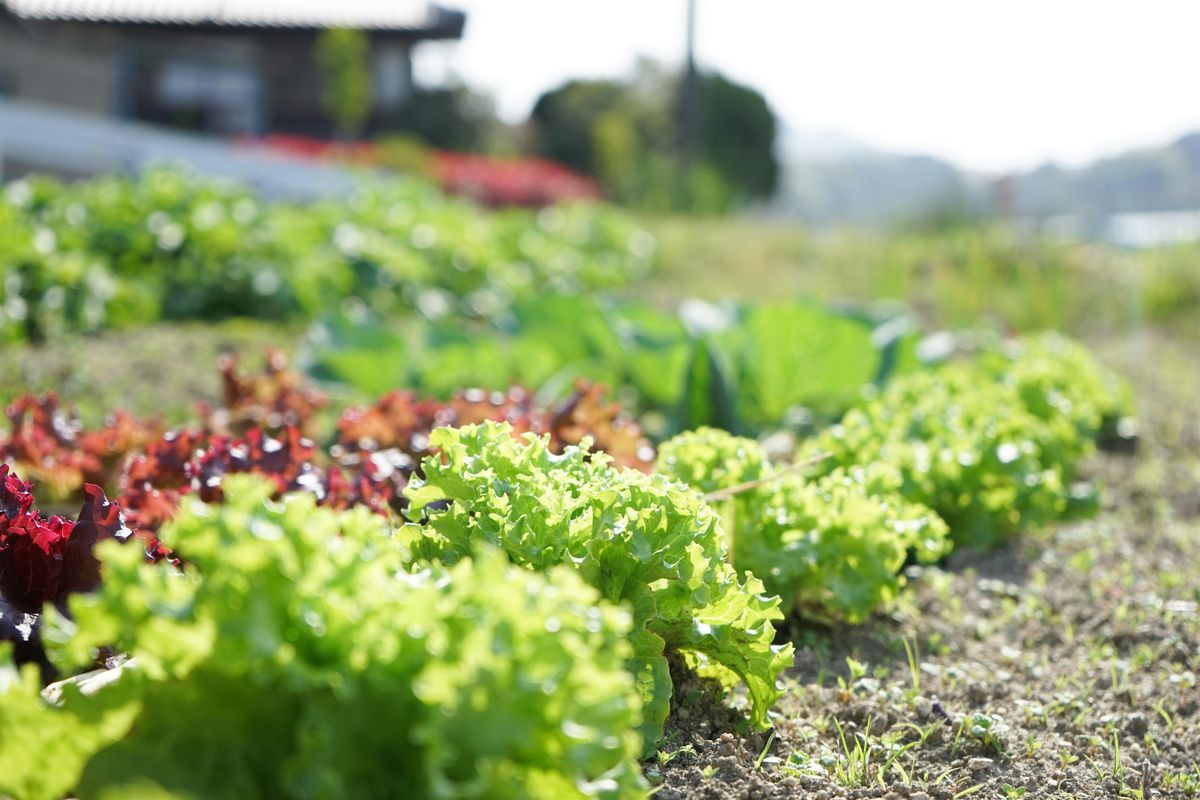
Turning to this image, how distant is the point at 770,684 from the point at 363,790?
93 cm

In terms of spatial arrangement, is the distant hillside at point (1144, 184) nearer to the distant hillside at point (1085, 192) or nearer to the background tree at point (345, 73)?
the distant hillside at point (1085, 192)

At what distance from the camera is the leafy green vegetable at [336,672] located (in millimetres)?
1204

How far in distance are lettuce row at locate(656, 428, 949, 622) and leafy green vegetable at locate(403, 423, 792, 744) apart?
0.53 metres

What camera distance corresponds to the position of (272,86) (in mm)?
22016

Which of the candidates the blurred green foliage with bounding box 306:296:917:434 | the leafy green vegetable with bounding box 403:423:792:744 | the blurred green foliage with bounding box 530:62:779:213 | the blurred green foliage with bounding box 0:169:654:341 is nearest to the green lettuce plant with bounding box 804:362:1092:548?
the blurred green foliage with bounding box 306:296:917:434

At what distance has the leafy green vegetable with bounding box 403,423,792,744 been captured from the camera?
184 cm

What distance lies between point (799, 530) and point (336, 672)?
1454 mm

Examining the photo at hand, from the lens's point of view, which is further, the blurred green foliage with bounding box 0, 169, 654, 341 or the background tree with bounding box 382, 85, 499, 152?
the background tree with bounding box 382, 85, 499, 152

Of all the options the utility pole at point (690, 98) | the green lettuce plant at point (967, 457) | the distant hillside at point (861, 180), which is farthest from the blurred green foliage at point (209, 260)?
the distant hillside at point (861, 180)

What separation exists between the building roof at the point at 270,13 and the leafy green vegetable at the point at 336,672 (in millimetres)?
20252

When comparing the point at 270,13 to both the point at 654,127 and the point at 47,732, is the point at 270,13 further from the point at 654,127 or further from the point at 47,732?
the point at 47,732

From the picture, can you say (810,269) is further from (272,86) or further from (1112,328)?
(272,86)

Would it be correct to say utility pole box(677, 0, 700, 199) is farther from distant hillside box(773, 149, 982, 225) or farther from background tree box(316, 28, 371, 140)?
distant hillside box(773, 149, 982, 225)

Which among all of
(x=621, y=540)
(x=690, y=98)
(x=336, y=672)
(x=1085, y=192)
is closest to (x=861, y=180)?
(x=690, y=98)
